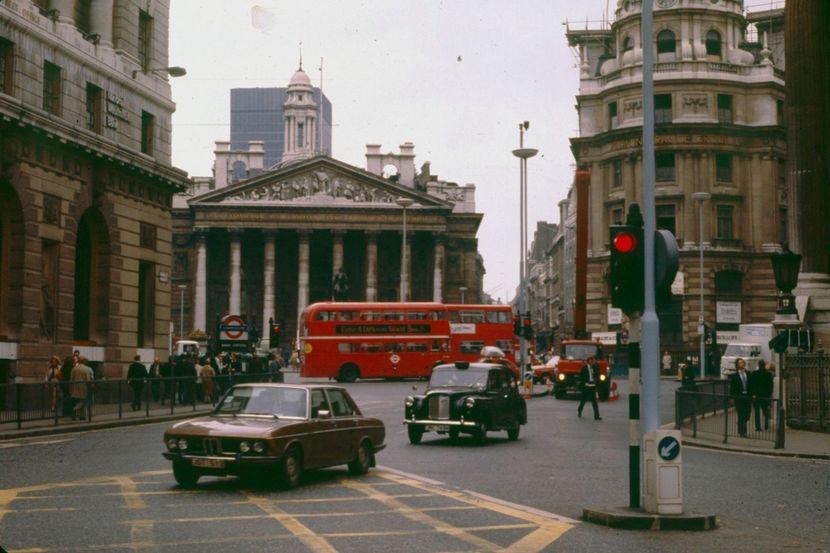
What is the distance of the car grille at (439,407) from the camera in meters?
23.2

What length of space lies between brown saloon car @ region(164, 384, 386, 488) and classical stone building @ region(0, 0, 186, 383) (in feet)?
58.2

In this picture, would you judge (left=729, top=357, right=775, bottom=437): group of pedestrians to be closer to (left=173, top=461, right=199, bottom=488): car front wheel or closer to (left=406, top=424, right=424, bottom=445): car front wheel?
(left=406, top=424, right=424, bottom=445): car front wheel

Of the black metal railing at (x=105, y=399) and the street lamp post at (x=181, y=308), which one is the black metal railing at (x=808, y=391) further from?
the street lamp post at (x=181, y=308)

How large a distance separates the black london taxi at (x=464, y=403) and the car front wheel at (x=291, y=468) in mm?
7879

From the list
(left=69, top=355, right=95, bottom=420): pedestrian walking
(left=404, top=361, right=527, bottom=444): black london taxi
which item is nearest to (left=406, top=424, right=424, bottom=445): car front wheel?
(left=404, top=361, right=527, bottom=444): black london taxi

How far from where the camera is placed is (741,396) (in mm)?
25688

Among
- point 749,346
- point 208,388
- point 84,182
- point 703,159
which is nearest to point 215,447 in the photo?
point 208,388

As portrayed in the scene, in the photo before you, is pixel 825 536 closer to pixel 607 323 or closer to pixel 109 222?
pixel 109 222

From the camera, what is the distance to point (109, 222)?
125 feet

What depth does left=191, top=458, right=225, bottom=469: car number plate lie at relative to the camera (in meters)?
14.5

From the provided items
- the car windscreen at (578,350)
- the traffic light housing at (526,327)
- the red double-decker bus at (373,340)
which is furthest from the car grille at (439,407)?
the red double-decker bus at (373,340)

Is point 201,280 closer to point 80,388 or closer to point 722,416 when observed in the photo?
point 80,388

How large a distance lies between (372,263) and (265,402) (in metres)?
92.7

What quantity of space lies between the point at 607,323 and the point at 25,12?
49.6 metres
